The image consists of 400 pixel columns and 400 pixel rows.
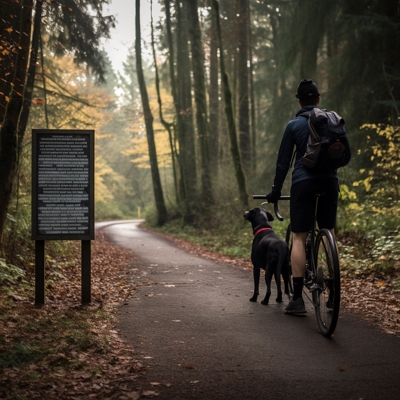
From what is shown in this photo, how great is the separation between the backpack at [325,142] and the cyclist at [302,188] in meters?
0.15

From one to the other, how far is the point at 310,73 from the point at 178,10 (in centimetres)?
1123

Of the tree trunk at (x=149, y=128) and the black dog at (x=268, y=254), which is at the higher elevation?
the tree trunk at (x=149, y=128)

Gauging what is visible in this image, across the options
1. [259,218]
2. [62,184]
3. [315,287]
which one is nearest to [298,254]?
[315,287]

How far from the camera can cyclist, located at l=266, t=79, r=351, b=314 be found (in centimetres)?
483

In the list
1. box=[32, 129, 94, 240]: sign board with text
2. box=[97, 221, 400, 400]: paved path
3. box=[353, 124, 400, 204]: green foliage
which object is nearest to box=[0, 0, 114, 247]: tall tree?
box=[32, 129, 94, 240]: sign board with text

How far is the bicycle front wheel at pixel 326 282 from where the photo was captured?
4.48m

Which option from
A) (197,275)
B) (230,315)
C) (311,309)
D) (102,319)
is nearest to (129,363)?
(102,319)

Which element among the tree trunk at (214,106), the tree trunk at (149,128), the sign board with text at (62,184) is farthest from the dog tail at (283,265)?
the tree trunk at (149,128)

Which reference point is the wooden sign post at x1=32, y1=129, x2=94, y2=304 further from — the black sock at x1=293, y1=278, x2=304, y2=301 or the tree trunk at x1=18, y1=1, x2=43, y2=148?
the tree trunk at x1=18, y1=1, x2=43, y2=148

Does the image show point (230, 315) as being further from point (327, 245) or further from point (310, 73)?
point (310, 73)

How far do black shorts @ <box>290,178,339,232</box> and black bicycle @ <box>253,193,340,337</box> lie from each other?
0.06 meters

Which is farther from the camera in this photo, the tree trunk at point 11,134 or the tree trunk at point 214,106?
the tree trunk at point 214,106

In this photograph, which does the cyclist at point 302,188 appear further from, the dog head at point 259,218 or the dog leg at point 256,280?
the dog head at point 259,218

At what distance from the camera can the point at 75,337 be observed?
4609 millimetres
